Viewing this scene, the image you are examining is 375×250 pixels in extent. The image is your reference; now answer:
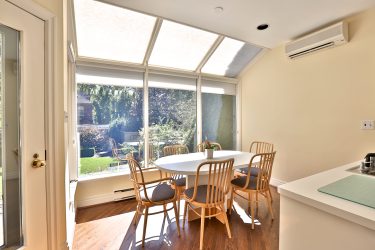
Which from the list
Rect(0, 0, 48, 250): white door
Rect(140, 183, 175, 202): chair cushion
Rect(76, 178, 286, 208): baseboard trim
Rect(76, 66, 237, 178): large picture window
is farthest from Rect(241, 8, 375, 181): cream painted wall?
Rect(0, 0, 48, 250): white door

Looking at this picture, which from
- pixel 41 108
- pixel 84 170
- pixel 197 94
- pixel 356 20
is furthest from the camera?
pixel 197 94

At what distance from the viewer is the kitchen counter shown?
76 centimetres

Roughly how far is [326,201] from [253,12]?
7.72 feet

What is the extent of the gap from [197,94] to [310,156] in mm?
2248

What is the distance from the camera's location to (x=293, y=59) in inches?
127

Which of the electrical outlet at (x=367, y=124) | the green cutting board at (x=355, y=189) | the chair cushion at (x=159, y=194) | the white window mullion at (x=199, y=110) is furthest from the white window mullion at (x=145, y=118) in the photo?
the electrical outlet at (x=367, y=124)

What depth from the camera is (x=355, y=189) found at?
103 centimetres

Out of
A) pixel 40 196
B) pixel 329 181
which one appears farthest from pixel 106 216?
pixel 329 181

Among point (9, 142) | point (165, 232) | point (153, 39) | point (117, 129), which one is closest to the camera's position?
point (9, 142)

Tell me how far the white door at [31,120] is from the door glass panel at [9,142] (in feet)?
0.05

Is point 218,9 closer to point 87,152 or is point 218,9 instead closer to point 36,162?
point 36,162

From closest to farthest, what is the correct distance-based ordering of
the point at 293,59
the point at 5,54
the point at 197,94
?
1. the point at 5,54
2. the point at 293,59
3. the point at 197,94

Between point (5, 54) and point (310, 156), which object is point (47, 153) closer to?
point (5, 54)

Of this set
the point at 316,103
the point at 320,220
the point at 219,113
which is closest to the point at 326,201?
the point at 320,220
